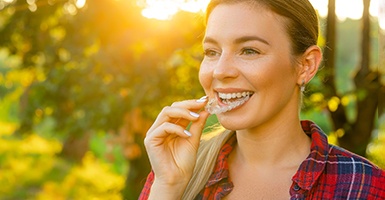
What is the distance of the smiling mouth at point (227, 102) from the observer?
2.11m

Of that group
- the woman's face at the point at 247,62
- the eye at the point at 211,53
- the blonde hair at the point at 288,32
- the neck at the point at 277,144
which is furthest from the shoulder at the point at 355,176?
the eye at the point at 211,53

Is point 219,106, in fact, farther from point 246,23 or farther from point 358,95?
point 358,95

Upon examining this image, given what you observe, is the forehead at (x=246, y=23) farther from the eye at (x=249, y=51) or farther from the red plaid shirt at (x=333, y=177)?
the red plaid shirt at (x=333, y=177)

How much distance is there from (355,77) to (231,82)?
2.57 m

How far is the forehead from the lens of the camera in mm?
2104

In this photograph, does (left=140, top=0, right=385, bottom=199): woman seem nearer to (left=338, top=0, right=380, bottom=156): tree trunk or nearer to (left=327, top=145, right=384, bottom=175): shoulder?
(left=327, top=145, right=384, bottom=175): shoulder

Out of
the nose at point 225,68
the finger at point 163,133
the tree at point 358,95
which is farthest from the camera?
the tree at point 358,95

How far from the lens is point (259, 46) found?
211 centimetres

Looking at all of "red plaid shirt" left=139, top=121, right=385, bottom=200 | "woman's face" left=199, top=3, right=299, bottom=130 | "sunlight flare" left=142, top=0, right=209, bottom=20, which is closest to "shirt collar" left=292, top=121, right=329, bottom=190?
"red plaid shirt" left=139, top=121, right=385, bottom=200

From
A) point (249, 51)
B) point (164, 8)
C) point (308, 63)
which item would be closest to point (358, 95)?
point (164, 8)

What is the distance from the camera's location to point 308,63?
7.43 feet

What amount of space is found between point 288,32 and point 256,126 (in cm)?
32

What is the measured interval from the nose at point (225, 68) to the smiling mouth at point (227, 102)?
6cm

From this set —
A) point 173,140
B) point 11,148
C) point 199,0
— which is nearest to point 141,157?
point 199,0
